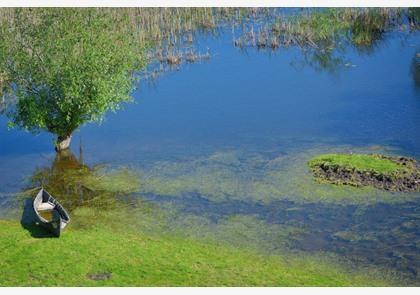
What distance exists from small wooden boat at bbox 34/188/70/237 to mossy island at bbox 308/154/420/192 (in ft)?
33.6

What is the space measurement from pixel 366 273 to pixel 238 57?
29.1 meters

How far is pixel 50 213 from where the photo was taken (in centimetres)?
2761

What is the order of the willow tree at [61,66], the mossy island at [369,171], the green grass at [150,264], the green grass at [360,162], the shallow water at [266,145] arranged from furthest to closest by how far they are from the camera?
the willow tree at [61,66] < the green grass at [360,162] < the mossy island at [369,171] < the shallow water at [266,145] < the green grass at [150,264]

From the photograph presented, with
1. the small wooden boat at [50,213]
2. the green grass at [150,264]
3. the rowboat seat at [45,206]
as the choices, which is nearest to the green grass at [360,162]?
the green grass at [150,264]

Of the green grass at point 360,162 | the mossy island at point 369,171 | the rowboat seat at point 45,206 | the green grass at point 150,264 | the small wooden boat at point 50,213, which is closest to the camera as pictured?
the green grass at point 150,264

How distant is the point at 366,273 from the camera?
22.1 m

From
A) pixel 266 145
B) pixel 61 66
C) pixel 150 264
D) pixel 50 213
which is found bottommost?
pixel 266 145

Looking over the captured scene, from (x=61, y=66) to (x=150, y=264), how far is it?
1335cm

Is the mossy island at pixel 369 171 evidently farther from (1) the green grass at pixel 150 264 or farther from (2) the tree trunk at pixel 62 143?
(2) the tree trunk at pixel 62 143

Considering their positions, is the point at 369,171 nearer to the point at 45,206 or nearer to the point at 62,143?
the point at 45,206

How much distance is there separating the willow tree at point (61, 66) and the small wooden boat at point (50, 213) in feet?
19.2

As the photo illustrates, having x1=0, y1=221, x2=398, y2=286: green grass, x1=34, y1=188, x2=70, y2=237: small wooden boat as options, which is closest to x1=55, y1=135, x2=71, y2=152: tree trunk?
x1=34, y1=188, x2=70, y2=237: small wooden boat

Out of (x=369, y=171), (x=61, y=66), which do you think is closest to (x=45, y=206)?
(x=61, y=66)

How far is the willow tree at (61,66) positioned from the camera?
32.6 metres
